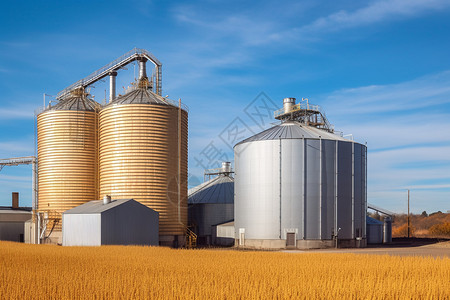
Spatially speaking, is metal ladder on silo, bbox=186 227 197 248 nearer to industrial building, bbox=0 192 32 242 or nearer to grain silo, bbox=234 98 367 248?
grain silo, bbox=234 98 367 248

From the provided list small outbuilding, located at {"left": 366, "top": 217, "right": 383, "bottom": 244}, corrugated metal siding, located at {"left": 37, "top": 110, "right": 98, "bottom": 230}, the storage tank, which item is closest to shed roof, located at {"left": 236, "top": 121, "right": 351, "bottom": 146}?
small outbuilding, located at {"left": 366, "top": 217, "right": 383, "bottom": 244}

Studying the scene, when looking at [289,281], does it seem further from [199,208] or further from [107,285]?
[199,208]

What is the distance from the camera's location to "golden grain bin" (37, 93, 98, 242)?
51.8m

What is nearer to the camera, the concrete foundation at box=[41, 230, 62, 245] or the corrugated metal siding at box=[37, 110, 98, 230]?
the concrete foundation at box=[41, 230, 62, 245]

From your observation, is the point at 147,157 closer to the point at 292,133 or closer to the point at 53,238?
the point at 53,238

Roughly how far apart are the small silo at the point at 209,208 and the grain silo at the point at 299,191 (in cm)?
942

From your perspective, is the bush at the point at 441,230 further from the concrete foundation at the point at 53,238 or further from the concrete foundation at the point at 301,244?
the concrete foundation at the point at 53,238

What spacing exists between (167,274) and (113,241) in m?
25.2

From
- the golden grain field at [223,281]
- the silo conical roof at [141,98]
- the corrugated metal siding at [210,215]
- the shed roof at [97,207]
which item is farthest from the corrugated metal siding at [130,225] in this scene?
the golden grain field at [223,281]

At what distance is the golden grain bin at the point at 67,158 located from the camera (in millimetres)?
51812

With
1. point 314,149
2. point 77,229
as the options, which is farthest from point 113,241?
point 314,149

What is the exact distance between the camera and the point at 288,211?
4719 centimetres

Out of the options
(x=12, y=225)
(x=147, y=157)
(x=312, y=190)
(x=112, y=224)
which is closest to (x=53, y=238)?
(x=112, y=224)

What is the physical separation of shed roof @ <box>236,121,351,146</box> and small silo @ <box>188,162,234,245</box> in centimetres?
1198
